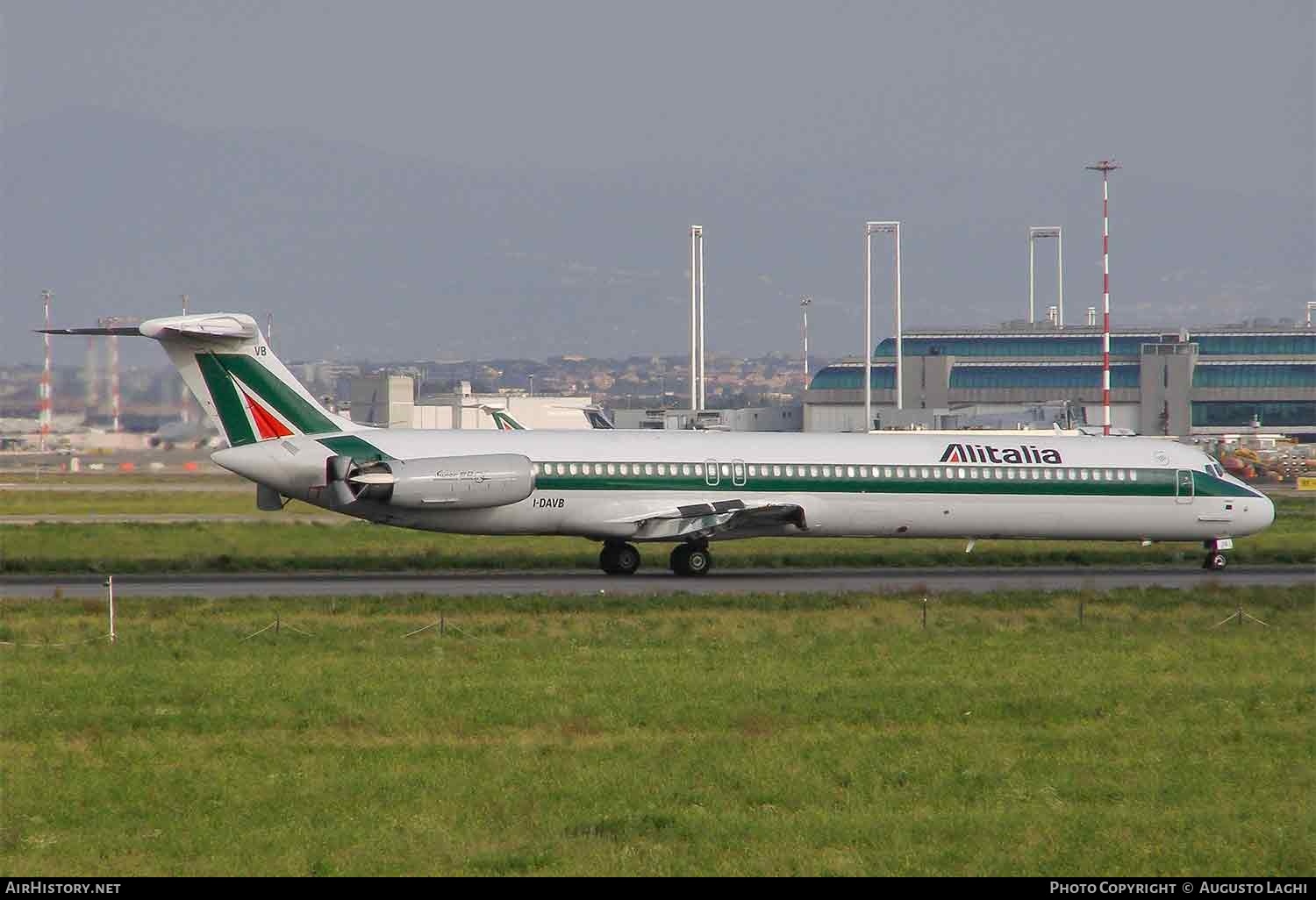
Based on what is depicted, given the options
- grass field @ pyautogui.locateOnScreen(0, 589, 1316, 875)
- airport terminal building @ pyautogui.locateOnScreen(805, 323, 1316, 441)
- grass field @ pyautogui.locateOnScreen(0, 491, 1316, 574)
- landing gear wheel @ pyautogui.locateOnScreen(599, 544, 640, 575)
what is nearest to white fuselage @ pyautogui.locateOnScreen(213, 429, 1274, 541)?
landing gear wheel @ pyautogui.locateOnScreen(599, 544, 640, 575)

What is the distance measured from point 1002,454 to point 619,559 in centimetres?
918

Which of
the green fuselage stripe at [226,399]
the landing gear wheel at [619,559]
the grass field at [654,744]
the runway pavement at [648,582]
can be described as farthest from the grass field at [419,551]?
the grass field at [654,744]

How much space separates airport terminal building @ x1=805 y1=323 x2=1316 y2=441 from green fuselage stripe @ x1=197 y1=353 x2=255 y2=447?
78511 mm

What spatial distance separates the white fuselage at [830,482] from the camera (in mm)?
34156

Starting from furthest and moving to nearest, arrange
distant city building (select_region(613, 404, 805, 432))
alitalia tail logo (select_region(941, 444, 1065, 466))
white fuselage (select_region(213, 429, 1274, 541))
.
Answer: distant city building (select_region(613, 404, 805, 432)) → alitalia tail logo (select_region(941, 444, 1065, 466)) → white fuselage (select_region(213, 429, 1274, 541))

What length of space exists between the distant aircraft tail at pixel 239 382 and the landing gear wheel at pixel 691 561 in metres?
8.13

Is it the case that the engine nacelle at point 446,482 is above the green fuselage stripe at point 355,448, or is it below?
below

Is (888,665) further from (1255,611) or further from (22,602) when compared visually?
(22,602)

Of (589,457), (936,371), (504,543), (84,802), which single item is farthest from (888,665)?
(936,371)

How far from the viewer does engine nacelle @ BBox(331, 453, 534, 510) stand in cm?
3306

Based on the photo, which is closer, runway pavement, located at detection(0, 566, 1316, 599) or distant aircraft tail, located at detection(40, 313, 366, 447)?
runway pavement, located at detection(0, 566, 1316, 599)

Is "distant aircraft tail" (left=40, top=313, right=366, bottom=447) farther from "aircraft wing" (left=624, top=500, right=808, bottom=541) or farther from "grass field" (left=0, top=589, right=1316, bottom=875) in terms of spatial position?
"aircraft wing" (left=624, top=500, right=808, bottom=541)

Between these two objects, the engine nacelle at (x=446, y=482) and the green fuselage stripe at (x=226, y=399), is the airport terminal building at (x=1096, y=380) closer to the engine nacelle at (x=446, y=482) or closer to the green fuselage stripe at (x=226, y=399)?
the engine nacelle at (x=446, y=482)

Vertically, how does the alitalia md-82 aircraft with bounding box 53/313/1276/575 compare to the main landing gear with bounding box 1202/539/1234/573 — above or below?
above
